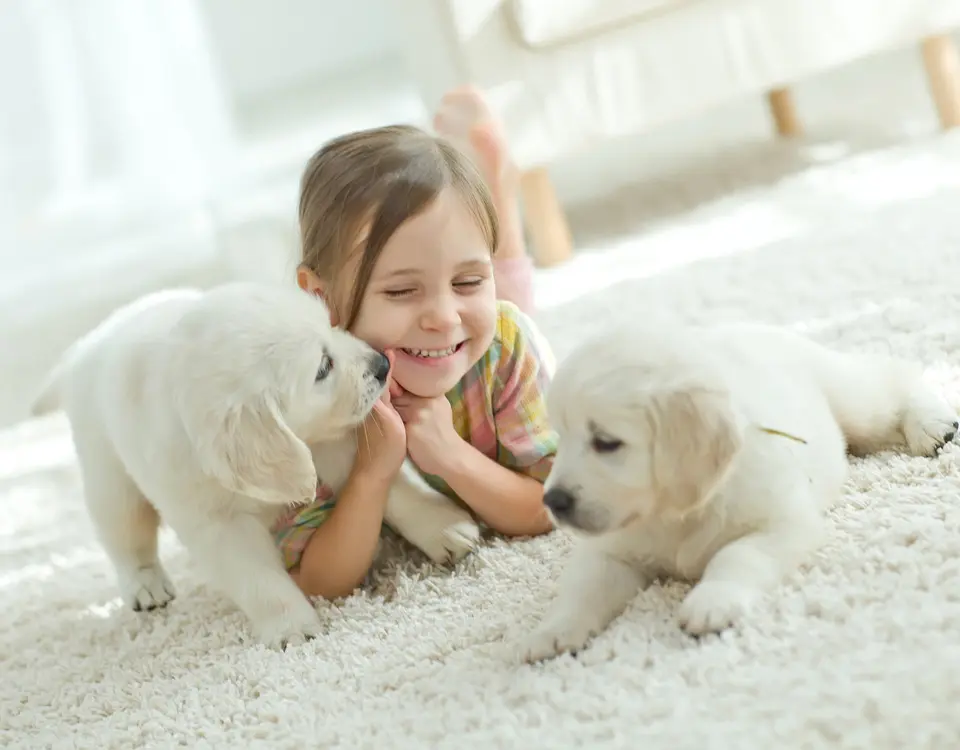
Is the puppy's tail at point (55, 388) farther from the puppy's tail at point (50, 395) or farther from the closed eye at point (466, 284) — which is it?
the closed eye at point (466, 284)

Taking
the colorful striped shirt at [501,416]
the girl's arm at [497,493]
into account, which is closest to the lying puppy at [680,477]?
the girl's arm at [497,493]

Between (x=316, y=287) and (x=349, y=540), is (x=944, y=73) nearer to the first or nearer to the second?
(x=316, y=287)

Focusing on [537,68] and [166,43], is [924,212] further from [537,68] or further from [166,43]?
[166,43]

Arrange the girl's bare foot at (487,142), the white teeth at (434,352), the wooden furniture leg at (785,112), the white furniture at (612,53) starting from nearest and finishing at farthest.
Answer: the white teeth at (434,352), the girl's bare foot at (487,142), the white furniture at (612,53), the wooden furniture leg at (785,112)

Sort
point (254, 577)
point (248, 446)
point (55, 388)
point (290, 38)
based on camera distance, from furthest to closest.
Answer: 1. point (290, 38)
2. point (55, 388)
3. point (254, 577)
4. point (248, 446)

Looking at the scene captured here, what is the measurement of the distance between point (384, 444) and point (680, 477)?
561 millimetres

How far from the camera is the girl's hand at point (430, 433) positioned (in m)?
1.71

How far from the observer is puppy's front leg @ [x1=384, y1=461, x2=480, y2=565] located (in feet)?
5.51

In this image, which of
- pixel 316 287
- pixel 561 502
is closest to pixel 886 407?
pixel 561 502

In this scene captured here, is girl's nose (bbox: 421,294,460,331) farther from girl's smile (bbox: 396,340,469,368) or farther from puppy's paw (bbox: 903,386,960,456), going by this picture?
puppy's paw (bbox: 903,386,960,456)

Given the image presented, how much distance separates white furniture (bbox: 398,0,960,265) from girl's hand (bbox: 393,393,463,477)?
1.47 metres

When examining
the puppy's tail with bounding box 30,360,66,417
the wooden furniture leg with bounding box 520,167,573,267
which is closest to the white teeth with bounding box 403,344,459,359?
the puppy's tail with bounding box 30,360,66,417

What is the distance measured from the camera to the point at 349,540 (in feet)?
5.43

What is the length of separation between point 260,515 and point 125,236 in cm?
258
